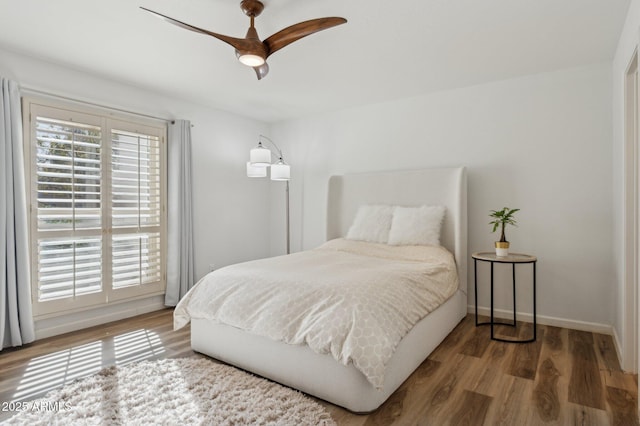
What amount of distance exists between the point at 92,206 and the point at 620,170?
4472 millimetres

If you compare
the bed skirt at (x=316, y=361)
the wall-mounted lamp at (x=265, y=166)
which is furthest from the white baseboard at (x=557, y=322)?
the wall-mounted lamp at (x=265, y=166)

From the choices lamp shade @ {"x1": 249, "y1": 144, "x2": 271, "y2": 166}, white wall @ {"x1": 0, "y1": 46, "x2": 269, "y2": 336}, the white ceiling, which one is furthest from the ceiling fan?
white wall @ {"x1": 0, "y1": 46, "x2": 269, "y2": 336}

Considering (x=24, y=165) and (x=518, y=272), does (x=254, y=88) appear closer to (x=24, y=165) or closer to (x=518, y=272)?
(x=24, y=165)

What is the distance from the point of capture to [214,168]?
15.1 feet

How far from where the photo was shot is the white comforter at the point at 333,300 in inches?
74.5

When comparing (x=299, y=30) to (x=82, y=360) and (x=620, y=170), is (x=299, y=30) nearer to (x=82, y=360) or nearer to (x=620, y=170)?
(x=620, y=170)

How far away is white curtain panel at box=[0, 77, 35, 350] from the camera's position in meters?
2.81

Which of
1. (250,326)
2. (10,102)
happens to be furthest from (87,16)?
(250,326)

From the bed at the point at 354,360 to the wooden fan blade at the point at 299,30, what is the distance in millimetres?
1638

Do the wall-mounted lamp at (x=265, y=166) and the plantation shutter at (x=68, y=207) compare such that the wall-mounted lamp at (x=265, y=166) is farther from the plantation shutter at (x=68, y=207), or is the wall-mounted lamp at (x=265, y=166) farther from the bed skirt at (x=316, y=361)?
the bed skirt at (x=316, y=361)

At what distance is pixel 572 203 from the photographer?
10.6ft

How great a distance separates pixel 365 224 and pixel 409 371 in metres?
1.84

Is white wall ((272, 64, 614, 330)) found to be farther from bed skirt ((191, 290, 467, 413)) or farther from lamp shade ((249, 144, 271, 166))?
lamp shade ((249, 144, 271, 166))

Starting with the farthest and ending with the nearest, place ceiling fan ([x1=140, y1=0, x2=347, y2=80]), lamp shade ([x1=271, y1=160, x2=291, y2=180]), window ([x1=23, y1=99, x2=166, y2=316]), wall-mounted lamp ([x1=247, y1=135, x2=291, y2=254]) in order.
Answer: lamp shade ([x1=271, y1=160, x2=291, y2=180]) → wall-mounted lamp ([x1=247, y1=135, x2=291, y2=254]) → window ([x1=23, y1=99, x2=166, y2=316]) → ceiling fan ([x1=140, y1=0, x2=347, y2=80])
